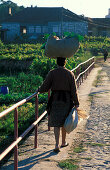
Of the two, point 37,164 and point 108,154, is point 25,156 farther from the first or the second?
point 108,154

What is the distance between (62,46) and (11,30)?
54.0 m

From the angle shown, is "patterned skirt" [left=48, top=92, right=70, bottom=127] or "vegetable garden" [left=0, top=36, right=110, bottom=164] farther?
"vegetable garden" [left=0, top=36, right=110, bottom=164]

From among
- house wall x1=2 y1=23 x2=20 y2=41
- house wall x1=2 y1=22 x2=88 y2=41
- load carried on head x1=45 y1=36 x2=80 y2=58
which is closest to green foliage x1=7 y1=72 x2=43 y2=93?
load carried on head x1=45 y1=36 x2=80 y2=58

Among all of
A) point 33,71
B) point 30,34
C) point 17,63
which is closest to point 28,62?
point 17,63

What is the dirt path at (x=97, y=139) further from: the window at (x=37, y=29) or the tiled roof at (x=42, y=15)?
the tiled roof at (x=42, y=15)

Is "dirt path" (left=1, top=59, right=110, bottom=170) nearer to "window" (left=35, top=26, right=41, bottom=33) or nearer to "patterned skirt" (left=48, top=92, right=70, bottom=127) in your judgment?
"patterned skirt" (left=48, top=92, right=70, bottom=127)

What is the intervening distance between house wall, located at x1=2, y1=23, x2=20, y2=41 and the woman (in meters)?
52.8

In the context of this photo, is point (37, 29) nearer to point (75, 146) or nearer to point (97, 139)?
point (97, 139)

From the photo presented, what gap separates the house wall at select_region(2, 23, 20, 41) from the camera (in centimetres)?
5728

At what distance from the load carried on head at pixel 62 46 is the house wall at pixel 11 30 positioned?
52668 mm

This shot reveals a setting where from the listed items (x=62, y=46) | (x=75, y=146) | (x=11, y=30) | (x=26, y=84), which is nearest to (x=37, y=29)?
(x=11, y=30)

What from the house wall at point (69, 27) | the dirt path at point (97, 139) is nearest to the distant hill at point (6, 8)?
the house wall at point (69, 27)

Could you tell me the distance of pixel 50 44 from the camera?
5285 millimetres

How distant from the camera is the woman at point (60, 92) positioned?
17.0ft
